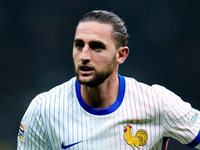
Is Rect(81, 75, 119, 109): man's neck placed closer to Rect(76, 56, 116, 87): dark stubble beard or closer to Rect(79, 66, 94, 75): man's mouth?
Rect(76, 56, 116, 87): dark stubble beard

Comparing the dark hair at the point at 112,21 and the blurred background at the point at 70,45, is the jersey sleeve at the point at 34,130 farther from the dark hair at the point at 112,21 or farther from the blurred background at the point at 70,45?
the blurred background at the point at 70,45

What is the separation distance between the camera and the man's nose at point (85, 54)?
8.71ft

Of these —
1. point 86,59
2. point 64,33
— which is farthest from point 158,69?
point 86,59

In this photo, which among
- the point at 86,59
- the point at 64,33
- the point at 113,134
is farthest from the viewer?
the point at 64,33

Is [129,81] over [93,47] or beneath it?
beneath

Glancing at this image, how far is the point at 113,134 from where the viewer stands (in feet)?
9.44

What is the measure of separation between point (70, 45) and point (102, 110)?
18.5 ft

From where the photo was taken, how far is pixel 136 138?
2910 millimetres

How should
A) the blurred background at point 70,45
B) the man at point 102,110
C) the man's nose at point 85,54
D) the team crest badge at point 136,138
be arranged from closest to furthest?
1. the man's nose at point 85,54
2. the man at point 102,110
3. the team crest badge at point 136,138
4. the blurred background at point 70,45

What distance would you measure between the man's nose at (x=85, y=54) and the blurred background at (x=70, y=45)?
5307 mm

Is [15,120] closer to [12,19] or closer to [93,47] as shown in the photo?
[12,19]

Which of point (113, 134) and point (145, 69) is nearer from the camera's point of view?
point (113, 134)

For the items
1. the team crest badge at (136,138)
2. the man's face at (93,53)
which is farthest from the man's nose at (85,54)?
the team crest badge at (136,138)

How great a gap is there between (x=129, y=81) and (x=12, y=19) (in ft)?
19.0
